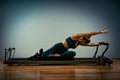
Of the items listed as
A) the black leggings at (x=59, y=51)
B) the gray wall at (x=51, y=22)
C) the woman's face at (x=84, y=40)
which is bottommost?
the black leggings at (x=59, y=51)

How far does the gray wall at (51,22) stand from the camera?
8312 mm

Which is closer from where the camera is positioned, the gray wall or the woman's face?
the woman's face

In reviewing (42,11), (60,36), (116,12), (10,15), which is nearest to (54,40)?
(60,36)

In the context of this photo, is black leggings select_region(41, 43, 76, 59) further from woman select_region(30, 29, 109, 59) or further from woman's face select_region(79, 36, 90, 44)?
woman's face select_region(79, 36, 90, 44)

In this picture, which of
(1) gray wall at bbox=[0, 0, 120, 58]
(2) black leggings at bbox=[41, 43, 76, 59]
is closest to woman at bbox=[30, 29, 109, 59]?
(2) black leggings at bbox=[41, 43, 76, 59]

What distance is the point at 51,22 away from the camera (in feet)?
27.5

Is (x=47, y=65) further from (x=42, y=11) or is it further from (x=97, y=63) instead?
(x=42, y=11)

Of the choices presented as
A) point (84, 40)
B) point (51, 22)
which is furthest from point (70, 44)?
point (51, 22)

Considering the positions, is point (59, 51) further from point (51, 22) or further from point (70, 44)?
point (51, 22)

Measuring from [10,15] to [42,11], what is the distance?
3.15 ft

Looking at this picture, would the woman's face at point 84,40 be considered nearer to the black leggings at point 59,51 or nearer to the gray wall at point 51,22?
the black leggings at point 59,51

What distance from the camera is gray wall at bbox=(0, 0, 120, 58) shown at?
8312mm

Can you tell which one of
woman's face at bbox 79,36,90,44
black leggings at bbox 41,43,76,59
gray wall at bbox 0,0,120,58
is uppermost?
gray wall at bbox 0,0,120,58

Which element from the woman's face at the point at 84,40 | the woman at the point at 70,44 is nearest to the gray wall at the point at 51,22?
the woman at the point at 70,44
